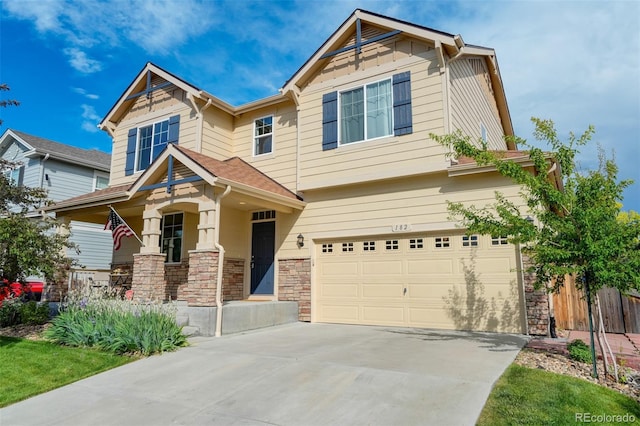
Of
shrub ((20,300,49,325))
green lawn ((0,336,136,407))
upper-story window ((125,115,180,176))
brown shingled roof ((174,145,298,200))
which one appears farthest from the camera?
upper-story window ((125,115,180,176))

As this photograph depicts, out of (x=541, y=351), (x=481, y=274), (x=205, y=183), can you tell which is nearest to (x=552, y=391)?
(x=541, y=351)

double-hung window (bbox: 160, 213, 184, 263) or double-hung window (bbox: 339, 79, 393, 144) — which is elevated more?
double-hung window (bbox: 339, 79, 393, 144)

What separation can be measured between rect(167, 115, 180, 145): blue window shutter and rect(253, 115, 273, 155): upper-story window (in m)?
2.51

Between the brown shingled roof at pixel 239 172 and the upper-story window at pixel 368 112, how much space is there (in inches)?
70.2

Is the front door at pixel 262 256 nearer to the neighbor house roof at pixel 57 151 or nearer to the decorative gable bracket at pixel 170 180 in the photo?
the decorative gable bracket at pixel 170 180

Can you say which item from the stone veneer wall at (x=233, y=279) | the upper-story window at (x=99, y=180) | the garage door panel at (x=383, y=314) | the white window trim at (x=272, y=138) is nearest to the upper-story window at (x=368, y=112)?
the white window trim at (x=272, y=138)

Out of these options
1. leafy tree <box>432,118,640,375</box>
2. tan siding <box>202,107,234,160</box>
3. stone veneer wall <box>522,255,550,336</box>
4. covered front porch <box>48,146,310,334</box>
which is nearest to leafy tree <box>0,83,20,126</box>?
covered front porch <box>48,146,310,334</box>

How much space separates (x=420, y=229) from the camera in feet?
32.3

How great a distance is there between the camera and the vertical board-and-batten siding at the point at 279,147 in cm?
1217

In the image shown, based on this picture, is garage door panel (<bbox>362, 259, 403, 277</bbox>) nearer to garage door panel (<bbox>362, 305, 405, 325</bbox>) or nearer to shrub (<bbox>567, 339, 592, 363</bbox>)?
garage door panel (<bbox>362, 305, 405, 325</bbox>)

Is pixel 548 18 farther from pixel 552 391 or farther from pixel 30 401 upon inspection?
pixel 30 401

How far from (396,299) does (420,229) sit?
6.03ft

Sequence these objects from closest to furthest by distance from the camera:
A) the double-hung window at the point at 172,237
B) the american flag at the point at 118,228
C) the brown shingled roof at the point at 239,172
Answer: the brown shingled roof at the point at 239,172 → the american flag at the point at 118,228 → the double-hung window at the point at 172,237

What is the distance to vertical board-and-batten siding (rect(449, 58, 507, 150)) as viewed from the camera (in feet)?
34.0
